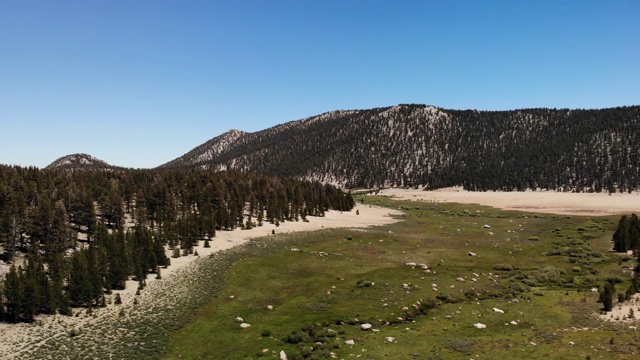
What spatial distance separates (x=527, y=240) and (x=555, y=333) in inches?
2150

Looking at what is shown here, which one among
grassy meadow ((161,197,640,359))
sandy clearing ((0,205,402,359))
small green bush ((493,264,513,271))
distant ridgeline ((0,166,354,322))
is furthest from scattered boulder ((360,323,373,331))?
distant ridgeline ((0,166,354,322))

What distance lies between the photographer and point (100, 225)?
74.0 metres

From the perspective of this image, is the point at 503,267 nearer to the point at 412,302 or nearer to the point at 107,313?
the point at 412,302

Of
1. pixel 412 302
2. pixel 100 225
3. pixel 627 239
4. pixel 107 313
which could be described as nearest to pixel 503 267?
pixel 412 302

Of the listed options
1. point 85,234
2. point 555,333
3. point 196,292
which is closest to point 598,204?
point 555,333

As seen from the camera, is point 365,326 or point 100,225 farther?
point 100,225

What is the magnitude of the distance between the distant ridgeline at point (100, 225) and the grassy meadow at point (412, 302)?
45.4 feet

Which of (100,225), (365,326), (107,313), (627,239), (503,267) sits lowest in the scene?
(503,267)

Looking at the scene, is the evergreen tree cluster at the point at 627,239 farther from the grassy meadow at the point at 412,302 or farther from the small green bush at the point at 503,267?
the small green bush at the point at 503,267

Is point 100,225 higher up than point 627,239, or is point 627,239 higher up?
point 100,225

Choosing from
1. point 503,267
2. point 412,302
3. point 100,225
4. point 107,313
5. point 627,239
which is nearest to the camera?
point 107,313

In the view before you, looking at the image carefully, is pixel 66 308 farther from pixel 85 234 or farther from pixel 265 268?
pixel 85 234

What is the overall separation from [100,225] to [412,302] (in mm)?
61422

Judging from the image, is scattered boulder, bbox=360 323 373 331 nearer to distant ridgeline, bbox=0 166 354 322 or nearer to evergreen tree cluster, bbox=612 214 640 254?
distant ridgeline, bbox=0 166 354 322
